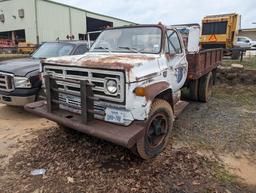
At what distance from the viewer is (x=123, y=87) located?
3.06 metres

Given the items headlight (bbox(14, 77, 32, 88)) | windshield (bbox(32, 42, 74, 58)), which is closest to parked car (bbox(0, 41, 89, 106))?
headlight (bbox(14, 77, 32, 88))

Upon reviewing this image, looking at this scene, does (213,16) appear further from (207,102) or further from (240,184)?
(240,184)

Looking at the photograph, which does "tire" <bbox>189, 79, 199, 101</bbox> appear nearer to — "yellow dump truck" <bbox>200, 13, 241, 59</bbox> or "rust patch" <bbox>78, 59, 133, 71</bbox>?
"rust patch" <bbox>78, 59, 133, 71</bbox>

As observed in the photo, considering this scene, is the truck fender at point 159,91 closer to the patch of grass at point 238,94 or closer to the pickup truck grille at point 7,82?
the pickup truck grille at point 7,82

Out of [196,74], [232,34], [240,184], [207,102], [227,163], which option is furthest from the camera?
[232,34]

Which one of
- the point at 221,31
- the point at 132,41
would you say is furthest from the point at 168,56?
the point at 221,31

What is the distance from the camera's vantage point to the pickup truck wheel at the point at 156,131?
136 inches

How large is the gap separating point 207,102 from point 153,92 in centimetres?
425

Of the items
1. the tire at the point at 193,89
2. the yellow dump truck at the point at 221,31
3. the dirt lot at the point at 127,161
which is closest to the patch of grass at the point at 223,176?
the dirt lot at the point at 127,161

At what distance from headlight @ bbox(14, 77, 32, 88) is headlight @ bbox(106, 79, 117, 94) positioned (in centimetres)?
285

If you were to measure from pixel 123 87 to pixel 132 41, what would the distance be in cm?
157

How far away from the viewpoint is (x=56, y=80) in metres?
3.80

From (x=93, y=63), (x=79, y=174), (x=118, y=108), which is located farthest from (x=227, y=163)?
(x=93, y=63)

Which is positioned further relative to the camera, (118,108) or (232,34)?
(232,34)
